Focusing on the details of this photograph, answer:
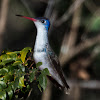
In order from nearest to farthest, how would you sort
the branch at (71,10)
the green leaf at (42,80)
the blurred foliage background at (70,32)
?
the green leaf at (42,80) < the blurred foliage background at (70,32) < the branch at (71,10)

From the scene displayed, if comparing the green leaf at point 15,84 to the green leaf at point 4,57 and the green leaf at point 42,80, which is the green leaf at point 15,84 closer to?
the green leaf at point 42,80

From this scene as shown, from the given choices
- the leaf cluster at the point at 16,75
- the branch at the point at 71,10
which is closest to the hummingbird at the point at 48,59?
the leaf cluster at the point at 16,75

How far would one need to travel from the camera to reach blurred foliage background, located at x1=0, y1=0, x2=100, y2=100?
5.42 m

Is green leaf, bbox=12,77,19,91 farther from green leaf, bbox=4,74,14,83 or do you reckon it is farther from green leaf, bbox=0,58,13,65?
green leaf, bbox=0,58,13,65

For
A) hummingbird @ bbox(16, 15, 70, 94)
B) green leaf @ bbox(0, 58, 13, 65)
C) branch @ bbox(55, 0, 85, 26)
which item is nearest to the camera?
green leaf @ bbox(0, 58, 13, 65)

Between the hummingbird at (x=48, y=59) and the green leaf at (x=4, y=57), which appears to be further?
the hummingbird at (x=48, y=59)

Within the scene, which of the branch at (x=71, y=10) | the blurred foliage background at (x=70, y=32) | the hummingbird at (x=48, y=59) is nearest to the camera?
the hummingbird at (x=48, y=59)

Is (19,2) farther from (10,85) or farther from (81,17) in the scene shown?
(10,85)

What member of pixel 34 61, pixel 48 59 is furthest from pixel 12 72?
pixel 48 59

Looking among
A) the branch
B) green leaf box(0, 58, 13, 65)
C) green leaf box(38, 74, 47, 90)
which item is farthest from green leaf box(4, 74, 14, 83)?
the branch

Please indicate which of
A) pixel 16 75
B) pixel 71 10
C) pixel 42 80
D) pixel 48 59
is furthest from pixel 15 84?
pixel 71 10

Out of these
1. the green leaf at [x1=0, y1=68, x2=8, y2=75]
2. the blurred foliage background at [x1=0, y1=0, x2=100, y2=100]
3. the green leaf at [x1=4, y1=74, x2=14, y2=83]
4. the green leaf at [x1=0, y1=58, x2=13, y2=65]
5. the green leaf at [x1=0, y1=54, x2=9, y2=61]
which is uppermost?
the blurred foliage background at [x1=0, y1=0, x2=100, y2=100]

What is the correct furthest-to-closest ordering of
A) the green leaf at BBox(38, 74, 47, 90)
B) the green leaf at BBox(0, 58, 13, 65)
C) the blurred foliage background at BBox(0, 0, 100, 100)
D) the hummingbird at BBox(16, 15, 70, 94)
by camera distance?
1. the blurred foliage background at BBox(0, 0, 100, 100)
2. the hummingbird at BBox(16, 15, 70, 94)
3. the green leaf at BBox(0, 58, 13, 65)
4. the green leaf at BBox(38, 74, 47, 90)

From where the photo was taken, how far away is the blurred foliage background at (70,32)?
542 centimetres
